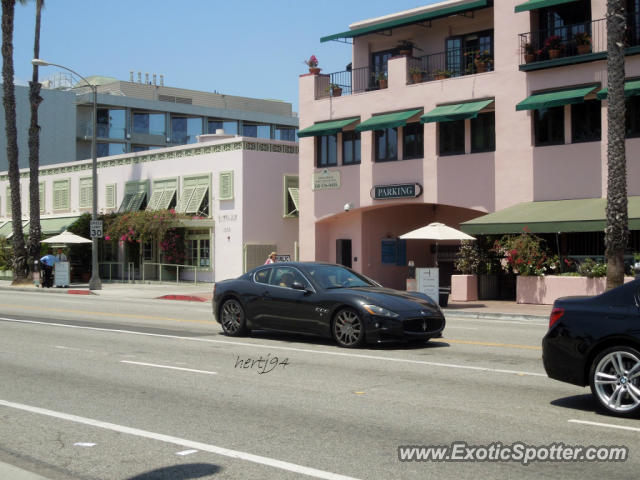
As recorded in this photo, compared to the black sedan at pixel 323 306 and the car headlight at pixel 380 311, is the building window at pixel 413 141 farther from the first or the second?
the car headlight at pixel 380 311

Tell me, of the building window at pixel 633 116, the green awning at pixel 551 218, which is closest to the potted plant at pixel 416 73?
the green awning at pixel 551 218

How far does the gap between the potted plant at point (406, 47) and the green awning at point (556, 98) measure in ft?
20.2

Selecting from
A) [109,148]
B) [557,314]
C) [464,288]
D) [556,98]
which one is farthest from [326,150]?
[109,148]

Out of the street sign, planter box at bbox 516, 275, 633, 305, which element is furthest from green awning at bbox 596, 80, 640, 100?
the street sign

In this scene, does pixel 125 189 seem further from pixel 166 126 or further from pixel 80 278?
pixel 166 126

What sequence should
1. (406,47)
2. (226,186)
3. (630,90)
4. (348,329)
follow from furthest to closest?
(226,186), (406,47), (630,90), (348,329)

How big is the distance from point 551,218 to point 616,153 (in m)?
3.39

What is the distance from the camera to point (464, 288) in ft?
86.7

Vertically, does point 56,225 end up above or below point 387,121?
below

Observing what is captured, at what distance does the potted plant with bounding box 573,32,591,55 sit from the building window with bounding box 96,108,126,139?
44689 mm

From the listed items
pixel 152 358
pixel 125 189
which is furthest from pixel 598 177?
pixel 125 189

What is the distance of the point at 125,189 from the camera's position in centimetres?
4347

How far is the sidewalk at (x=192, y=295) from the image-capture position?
21688 mm

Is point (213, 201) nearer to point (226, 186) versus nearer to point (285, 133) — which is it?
point (226, 186)
